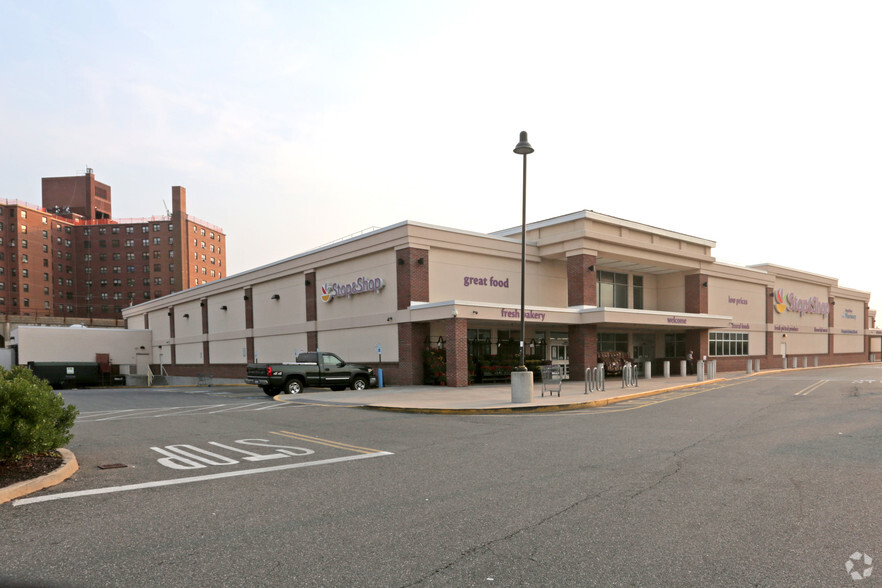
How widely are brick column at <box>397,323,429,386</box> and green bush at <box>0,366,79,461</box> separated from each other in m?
20.0

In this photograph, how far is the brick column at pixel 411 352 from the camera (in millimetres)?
27844

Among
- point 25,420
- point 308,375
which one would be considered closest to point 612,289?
point 308,375

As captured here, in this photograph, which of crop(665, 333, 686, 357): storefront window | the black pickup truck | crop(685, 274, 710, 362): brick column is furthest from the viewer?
crop(665, 333, 686, 357): storefront window

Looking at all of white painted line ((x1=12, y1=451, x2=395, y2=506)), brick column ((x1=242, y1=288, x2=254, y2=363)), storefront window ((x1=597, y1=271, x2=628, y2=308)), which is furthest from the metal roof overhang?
brick column ((x1=242, y1=288, x2=254, y2=363))

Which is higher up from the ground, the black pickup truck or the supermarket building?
the supermarket building

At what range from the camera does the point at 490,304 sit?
26797mm

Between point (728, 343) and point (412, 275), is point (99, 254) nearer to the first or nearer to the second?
point (412, 275)

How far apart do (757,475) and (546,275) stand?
2724cm

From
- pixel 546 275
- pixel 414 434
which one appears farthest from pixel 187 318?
pixel 414 434

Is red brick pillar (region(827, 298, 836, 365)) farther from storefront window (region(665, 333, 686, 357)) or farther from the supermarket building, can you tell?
storefront window (region(665, 333, 686, 357))

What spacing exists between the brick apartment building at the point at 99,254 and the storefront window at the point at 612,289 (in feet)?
313

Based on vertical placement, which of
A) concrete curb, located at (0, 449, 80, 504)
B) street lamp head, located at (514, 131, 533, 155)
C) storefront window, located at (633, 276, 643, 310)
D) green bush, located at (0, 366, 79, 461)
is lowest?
concrete curb, located at (0, 449, 80, 504)

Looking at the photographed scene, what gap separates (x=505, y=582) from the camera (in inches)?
163

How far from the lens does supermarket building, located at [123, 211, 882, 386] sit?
28422 millimetres
